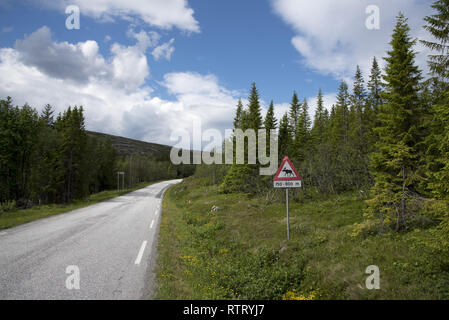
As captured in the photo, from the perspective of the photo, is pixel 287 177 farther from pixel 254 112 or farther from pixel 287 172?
pixel 254 112

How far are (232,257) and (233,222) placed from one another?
13.9 feet

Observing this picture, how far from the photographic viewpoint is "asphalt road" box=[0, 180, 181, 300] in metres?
4.55

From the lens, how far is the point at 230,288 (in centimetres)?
537

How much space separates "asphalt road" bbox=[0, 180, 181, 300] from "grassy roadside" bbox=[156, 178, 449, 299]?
0.59 meters

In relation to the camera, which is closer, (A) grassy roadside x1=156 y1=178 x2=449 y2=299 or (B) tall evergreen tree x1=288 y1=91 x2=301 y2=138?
(A) grassy roadside x1=156 y1=178 x2=449 y2=299

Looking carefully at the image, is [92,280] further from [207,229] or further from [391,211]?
[391,211]

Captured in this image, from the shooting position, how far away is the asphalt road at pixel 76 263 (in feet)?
14.9

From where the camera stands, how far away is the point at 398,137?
28.3ft

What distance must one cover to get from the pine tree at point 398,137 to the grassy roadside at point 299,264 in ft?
3.89

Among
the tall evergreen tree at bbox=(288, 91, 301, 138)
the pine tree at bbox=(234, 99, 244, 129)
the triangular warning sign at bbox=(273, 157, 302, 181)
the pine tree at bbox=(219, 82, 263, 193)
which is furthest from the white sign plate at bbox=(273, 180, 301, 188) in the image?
the tall evergreen tree at bbox=(288, 91, 301, 138)

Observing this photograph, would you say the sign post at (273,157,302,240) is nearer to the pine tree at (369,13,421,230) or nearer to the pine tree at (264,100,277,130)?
the pine tree at (369,13,421,230)

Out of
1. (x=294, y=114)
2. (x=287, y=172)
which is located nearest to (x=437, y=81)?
(x=287, y=172)
